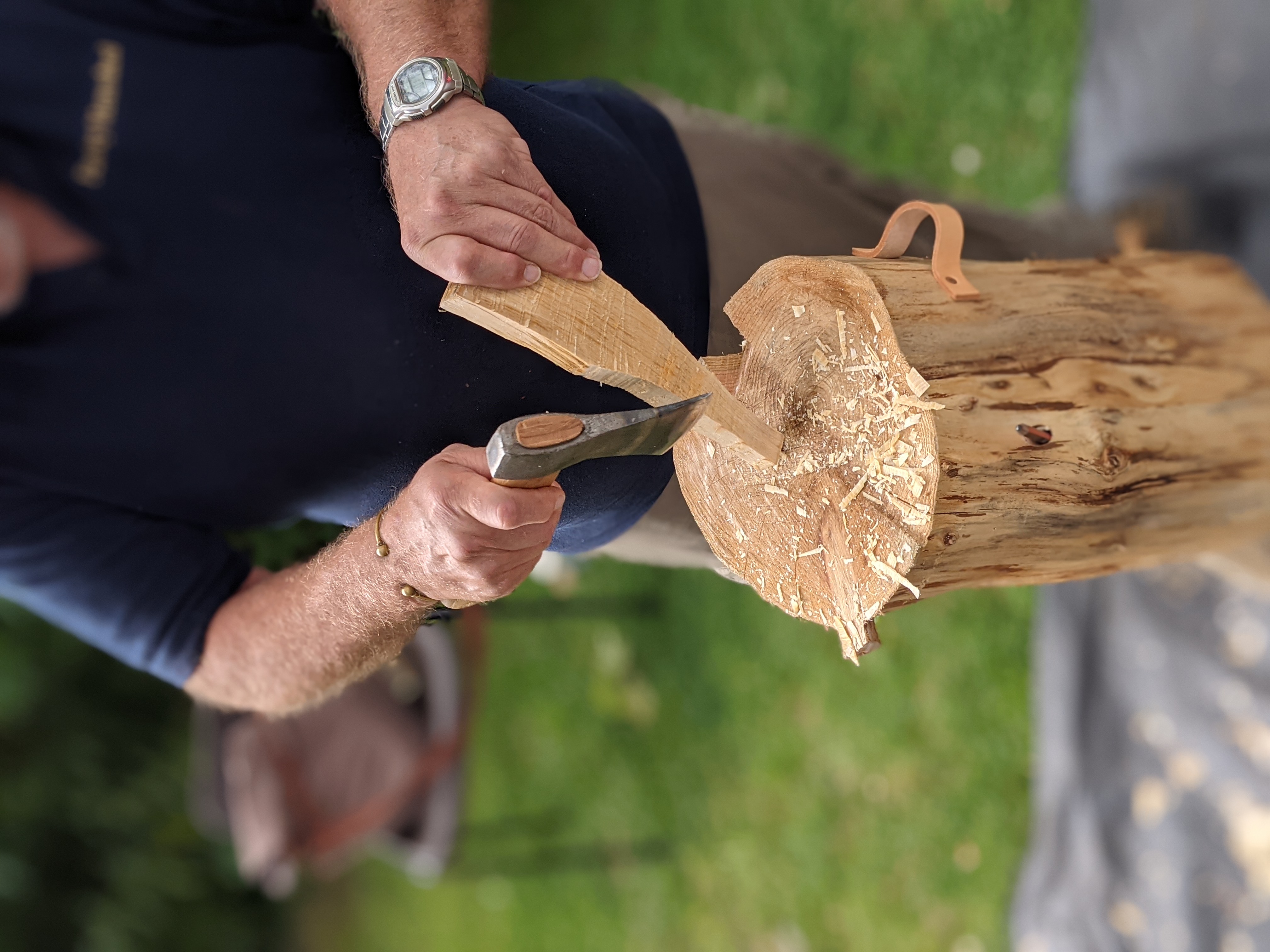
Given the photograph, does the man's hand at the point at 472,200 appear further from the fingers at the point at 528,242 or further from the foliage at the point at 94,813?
the foliage at the point at 94,813

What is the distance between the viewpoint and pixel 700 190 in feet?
4.60

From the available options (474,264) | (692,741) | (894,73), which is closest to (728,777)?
(692,741)

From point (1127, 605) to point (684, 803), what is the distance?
2.09 meters

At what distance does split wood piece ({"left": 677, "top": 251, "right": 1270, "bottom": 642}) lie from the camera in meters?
1.15

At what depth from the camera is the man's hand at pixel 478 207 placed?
0.96 metres

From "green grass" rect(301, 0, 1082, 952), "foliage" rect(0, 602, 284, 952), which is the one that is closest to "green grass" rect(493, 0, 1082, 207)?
"green grass" rect(301, 0, 1082, 952)

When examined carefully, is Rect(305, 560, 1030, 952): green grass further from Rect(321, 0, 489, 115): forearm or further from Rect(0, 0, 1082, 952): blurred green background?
Rect(321, 0, 489, 115): forearm

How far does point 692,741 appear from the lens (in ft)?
12.3

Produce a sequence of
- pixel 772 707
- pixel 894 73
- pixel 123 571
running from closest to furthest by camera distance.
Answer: pixel 123 571 < pixel 894 73 < pixel 772 707

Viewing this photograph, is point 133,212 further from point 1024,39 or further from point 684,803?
point 684,803

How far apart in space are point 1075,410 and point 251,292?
1.10 metres

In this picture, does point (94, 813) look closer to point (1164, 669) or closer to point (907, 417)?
point (1164, 669)

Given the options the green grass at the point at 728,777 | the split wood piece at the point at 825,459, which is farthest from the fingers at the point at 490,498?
the green grass at the point at 728,777

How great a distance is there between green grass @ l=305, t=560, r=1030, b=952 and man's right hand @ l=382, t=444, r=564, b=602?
196cm
